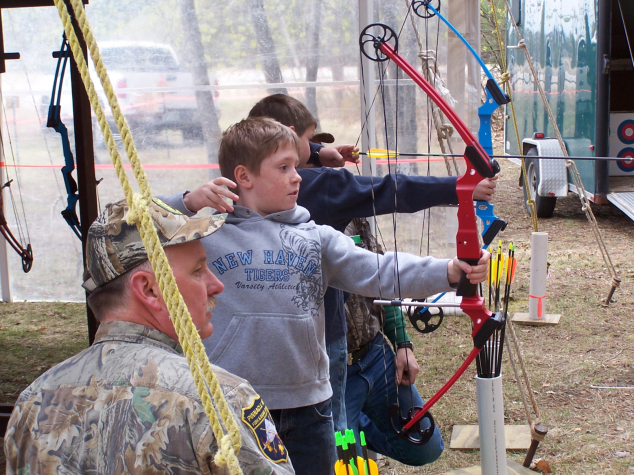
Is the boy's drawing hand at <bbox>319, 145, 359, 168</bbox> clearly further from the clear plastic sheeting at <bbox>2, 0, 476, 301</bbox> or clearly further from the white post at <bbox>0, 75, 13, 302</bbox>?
the white post at <bbox>0, 75, 13, 302</bbox>

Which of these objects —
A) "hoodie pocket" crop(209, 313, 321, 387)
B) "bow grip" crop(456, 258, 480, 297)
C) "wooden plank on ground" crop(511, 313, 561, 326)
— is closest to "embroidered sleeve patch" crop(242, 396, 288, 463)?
"hoodie pocket" crop(209, 313, 321, 387)

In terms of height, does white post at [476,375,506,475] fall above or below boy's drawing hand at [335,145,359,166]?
below

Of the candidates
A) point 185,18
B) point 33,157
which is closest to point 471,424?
point 185,18

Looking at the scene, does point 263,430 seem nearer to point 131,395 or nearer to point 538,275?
point 131,395

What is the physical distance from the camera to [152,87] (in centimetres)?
420

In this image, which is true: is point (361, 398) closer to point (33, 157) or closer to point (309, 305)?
point (309, 305)

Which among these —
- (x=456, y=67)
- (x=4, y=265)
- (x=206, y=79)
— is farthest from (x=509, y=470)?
(x=4, y=265)

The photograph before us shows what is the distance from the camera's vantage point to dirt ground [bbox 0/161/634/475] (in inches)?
109

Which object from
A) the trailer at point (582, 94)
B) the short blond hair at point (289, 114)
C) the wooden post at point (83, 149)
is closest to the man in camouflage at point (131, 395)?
the short blond hair at point (289, 114)

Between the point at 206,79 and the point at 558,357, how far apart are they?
2720 millimetres

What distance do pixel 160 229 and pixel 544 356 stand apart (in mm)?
3352

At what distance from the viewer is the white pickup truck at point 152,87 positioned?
163 inches

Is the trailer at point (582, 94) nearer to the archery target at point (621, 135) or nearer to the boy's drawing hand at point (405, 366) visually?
the archery target at point (621, 135)

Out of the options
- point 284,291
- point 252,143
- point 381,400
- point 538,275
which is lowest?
point 538,275
